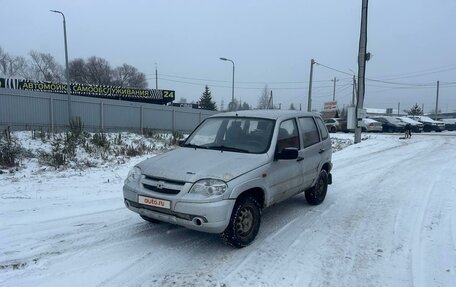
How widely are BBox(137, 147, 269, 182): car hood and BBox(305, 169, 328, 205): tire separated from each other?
212cm

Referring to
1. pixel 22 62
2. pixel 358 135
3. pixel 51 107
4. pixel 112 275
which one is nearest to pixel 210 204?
pixel 112 275

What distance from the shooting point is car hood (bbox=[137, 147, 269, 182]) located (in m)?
4.71

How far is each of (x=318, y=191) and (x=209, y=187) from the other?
3.35 m

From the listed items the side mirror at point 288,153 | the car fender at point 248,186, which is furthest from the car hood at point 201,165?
the side mirror at point 288,153

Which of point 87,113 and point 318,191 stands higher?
point 87,113

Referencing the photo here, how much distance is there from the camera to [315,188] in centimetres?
712

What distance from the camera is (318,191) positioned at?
7262mm

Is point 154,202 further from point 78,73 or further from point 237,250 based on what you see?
point 78,73

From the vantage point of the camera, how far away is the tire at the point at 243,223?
15.8 feet

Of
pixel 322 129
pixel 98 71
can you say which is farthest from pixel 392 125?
pixel 98 71

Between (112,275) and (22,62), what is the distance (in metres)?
95.3

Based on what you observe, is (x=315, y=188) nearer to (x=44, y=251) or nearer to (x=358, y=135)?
(x=44, y=251)

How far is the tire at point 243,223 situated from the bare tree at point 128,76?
86.7m

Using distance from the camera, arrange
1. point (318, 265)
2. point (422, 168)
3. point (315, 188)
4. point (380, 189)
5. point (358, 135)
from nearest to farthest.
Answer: point (318, 265) → point (315, 188) → point (380, 189) → point (422, 168) → point (358, 135)
